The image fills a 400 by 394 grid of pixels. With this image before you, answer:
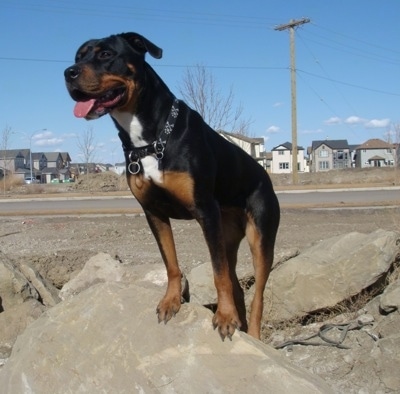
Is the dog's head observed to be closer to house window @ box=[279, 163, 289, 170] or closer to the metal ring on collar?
the metal ring on collar

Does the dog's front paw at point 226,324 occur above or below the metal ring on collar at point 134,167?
below

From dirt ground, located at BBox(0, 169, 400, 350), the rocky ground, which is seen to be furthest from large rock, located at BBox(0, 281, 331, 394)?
dirt ground, located at BBox(0, 169, 400, 350)

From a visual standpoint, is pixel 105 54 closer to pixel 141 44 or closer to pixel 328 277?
pixel 141 44

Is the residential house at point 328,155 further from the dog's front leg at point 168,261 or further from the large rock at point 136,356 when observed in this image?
the large rock at point 136,356

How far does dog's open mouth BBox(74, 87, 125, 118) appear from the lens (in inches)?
155

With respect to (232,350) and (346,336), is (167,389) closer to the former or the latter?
(232,350)

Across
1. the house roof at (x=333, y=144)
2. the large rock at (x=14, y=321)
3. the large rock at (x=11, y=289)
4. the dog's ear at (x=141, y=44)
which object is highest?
the house roof at (x=333, y=144)

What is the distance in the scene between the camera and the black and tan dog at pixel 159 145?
396 cm

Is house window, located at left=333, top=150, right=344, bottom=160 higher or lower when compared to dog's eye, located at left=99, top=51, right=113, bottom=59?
higher

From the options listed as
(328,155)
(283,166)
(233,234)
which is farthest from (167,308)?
(328,155)

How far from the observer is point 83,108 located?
13.0 feet

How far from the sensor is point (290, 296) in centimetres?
708

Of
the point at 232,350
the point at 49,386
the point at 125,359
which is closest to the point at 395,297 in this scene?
the point at 232,350

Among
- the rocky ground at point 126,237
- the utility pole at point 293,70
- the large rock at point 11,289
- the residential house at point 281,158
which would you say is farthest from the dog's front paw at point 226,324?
the residential house at point 281,158
